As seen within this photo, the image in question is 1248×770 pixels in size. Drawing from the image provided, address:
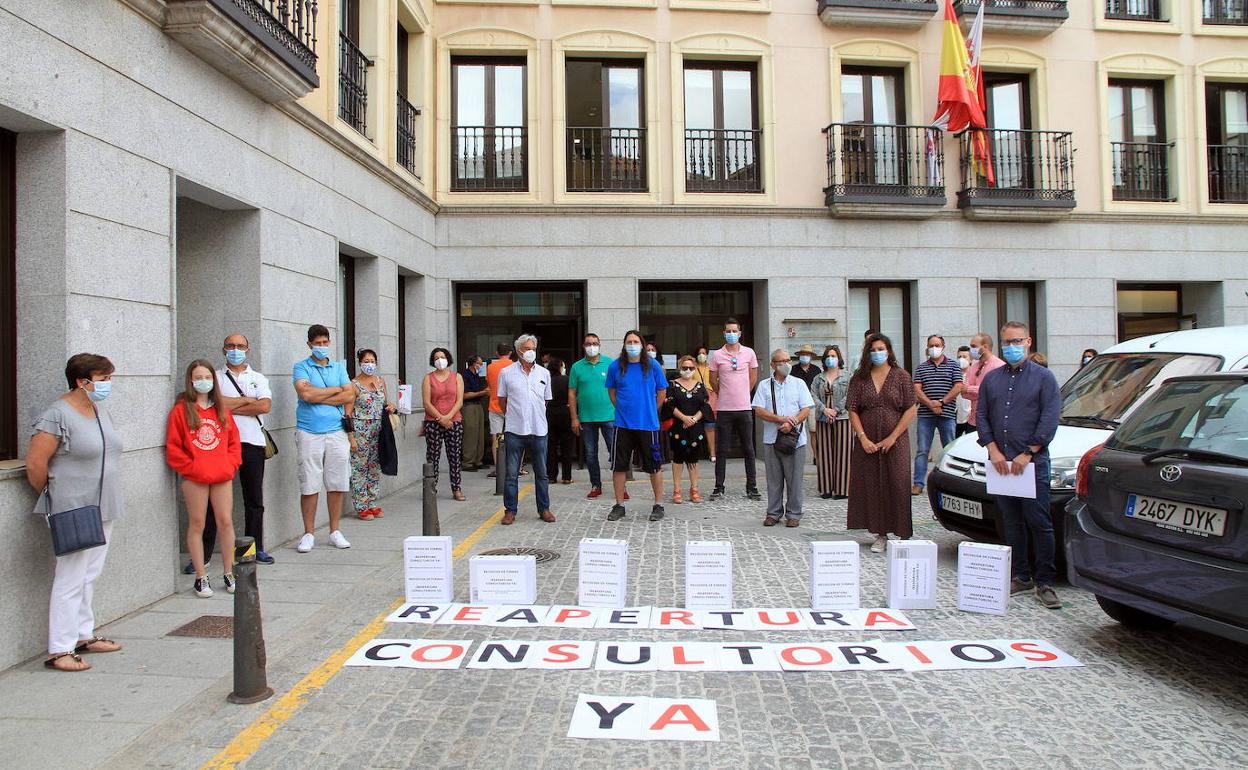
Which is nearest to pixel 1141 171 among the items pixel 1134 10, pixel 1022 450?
pixel 1134 10

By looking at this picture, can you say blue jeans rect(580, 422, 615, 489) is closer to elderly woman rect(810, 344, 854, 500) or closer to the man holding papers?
elderly woman rect(810, 344, 854, 500)

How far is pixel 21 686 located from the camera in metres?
4.48

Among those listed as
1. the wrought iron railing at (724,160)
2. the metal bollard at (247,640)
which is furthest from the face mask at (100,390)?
the wrought iron railing at (724,160)

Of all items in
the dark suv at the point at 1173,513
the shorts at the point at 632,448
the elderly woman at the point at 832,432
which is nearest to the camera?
the dark suv at the point at 1173,513

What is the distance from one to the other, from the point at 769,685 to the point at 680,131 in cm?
1183

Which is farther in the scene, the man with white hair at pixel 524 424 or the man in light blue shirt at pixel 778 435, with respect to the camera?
the man with white hair at pixel 524 424

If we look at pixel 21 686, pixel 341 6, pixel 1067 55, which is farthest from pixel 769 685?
pixel 1067 55

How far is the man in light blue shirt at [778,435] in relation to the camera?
28.5 ft

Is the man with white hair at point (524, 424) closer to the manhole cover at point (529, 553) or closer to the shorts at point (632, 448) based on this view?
the shorts at point (632, 448)

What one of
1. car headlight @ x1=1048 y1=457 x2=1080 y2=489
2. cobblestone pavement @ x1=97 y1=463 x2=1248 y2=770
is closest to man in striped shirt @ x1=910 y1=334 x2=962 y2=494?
car headlight @ x1=1048 y1=457 x2=1080 y2=489

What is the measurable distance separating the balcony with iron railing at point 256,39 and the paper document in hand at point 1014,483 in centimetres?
679

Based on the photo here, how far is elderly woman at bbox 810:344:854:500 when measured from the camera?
10.4 m

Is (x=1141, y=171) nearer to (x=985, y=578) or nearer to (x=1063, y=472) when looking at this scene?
(x=1063, y=472)

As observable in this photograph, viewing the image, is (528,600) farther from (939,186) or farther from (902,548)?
(939,186)
